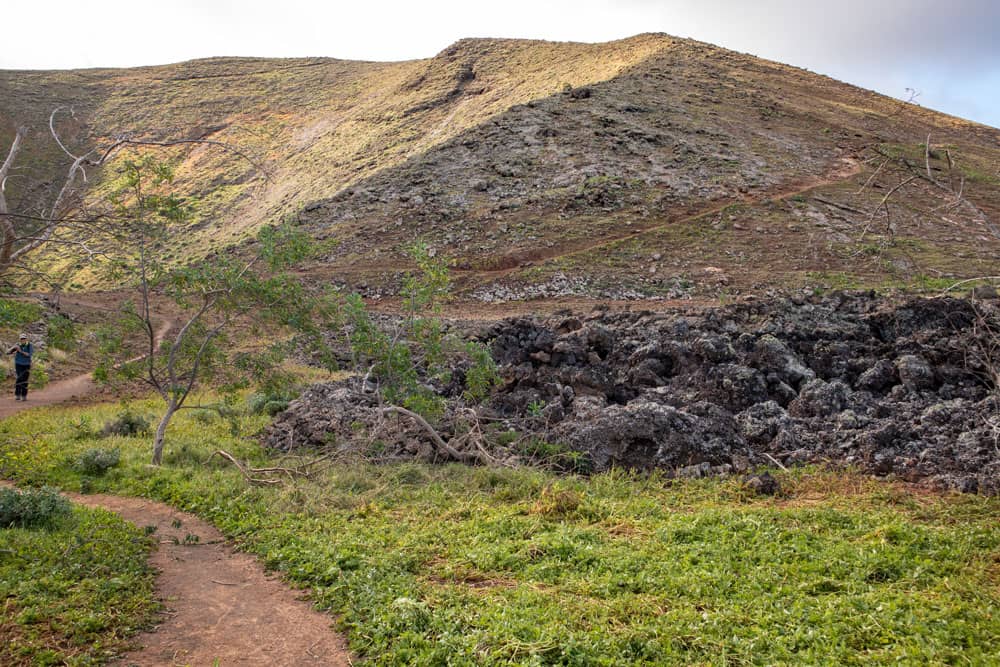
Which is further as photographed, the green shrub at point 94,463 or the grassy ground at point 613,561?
the green shrub at point 94,463

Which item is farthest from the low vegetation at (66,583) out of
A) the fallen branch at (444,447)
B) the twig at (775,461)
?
the twig at (775,461)

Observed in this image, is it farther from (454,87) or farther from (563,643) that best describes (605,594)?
(454,87)

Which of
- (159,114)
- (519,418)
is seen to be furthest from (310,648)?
(159,114)

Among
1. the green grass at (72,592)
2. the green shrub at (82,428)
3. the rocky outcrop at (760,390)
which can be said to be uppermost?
the rocky outcrop at (760,390)

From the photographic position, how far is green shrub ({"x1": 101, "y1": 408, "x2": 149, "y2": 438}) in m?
11.8

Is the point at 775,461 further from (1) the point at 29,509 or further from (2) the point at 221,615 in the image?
(1) the point at 29,509

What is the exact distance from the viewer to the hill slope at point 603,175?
23.3m

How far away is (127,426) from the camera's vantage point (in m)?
12.0

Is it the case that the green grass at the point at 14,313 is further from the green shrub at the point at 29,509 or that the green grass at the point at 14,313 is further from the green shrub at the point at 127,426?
the green shrub at the point at 127,426

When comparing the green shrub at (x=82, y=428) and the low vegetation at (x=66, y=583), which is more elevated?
the low vegetation at (x=66, y=583)

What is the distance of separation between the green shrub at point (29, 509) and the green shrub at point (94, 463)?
240 centimetres

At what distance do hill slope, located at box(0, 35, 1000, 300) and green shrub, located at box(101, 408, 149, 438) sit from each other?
692 centimetres

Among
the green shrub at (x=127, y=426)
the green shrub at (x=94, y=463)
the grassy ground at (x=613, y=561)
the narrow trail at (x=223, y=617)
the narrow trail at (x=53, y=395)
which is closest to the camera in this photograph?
the grassy ground at (x=613, y=561)

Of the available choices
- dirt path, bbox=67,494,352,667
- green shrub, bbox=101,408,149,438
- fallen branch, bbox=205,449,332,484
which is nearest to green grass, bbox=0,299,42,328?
dirt path, bbox=67,494,352,667
